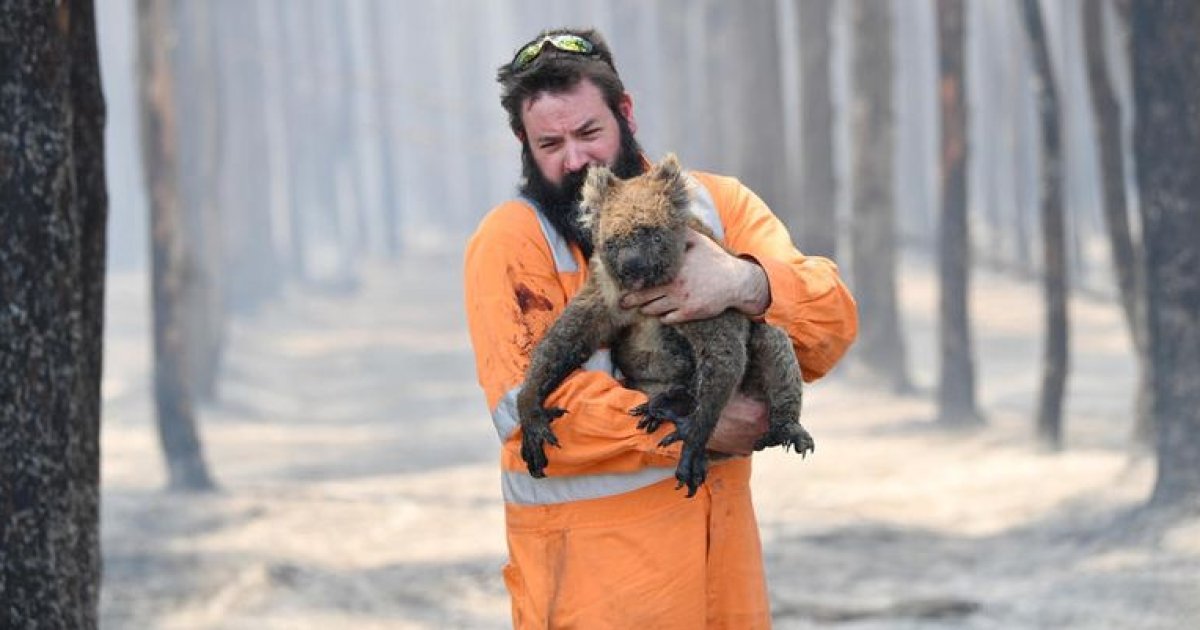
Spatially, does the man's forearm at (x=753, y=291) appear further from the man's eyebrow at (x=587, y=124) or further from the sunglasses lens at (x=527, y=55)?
the sunglasses lens at (x=527, y=55)

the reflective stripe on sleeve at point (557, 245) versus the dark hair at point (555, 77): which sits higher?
the dark hair at point (555, 77)

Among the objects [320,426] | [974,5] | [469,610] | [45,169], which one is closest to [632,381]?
[45,169]

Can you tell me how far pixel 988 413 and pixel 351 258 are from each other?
32625 millimetres

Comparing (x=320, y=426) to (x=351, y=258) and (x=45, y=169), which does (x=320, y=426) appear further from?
(x=351, y=258)

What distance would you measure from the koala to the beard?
14cm

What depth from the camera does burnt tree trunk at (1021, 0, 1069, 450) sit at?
13445mm

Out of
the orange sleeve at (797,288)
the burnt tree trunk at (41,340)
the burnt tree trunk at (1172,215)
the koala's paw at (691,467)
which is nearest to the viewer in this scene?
the koala's paw at (691,467)

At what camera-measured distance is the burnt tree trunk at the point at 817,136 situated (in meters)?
20.3

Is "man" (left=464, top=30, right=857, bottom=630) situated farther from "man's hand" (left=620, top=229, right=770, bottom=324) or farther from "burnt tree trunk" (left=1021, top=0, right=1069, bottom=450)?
"burnt tree trunk" (left=1021, top=0, right=1069, bottom=450)

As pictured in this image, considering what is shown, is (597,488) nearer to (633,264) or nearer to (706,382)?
(706,382)

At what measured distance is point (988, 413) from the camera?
16.6 metres

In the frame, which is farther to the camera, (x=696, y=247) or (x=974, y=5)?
(x=974, y=5)

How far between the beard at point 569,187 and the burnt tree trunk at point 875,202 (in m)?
15.1

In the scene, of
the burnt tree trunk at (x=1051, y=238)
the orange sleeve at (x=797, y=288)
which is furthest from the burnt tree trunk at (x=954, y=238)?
the orange sleeve at (x=797, y=288)
